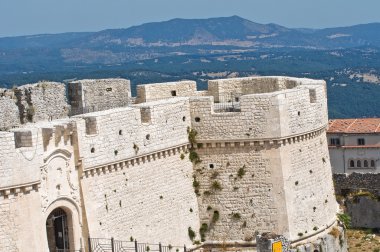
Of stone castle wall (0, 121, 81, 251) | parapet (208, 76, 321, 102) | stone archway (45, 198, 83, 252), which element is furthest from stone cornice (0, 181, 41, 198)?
parapet (208, 76, 321, 102)

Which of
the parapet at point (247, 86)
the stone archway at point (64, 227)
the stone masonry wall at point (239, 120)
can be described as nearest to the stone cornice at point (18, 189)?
the stone archway at point (64, 227)

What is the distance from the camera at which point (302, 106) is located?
115 ft

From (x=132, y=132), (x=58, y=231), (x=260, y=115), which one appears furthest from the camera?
(x=260, y=115)

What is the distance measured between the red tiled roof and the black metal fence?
1294 inches

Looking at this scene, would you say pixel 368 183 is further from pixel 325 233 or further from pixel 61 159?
pixel 61 159

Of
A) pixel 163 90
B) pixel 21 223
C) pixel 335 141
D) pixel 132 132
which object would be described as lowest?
pixel 335 141

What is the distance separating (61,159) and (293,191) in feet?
30.8

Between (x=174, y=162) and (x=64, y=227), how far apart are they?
17.7 ft

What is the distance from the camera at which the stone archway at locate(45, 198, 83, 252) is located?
2962 cm

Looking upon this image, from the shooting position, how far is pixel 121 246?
1231 inches

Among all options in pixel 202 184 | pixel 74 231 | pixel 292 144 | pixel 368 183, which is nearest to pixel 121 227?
pixel 74 231

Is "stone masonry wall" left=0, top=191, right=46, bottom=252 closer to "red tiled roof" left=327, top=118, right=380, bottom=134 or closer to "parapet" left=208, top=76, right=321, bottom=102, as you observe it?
"parapet" left=208, top=76, right=321, bottom=102

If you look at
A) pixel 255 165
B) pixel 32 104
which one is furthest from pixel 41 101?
pixel 255 165

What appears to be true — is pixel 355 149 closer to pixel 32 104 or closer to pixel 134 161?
pixel 32 104
